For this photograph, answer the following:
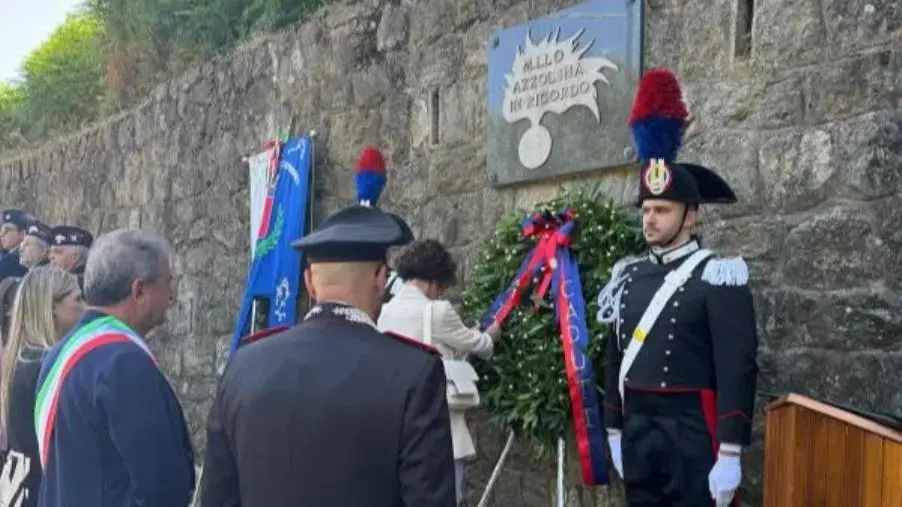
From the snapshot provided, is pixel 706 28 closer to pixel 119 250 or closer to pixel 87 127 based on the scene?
pixel 119 250

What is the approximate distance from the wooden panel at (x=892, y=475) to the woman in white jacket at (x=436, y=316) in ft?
7.22

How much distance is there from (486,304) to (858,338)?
1849 mm

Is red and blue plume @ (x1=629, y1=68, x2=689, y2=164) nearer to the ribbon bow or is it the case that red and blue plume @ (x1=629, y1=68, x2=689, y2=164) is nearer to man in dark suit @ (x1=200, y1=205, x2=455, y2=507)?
the ribbon bow

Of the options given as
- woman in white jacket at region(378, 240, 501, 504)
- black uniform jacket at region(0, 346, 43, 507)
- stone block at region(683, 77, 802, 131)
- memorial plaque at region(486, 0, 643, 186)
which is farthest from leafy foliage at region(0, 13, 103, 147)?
black uniform jacket at region(0, 346, 43, 507)

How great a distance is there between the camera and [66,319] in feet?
12.6

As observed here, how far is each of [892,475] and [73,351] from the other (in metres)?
2.03

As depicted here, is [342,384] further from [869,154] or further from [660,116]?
[869,154]

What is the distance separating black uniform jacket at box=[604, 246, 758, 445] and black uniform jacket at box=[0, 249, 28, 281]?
4.83 m

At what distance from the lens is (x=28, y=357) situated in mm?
3619

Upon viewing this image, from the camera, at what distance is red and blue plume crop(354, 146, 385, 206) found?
20.4 feet

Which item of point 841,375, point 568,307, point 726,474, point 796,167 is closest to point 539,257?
point 568,307

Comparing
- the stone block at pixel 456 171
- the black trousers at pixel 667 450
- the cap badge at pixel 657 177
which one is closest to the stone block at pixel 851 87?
the cap badge at pixel 657 177

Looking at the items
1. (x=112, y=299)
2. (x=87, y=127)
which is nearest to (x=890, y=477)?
(x=112, y=299)

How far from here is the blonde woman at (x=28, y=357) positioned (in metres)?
3.54
